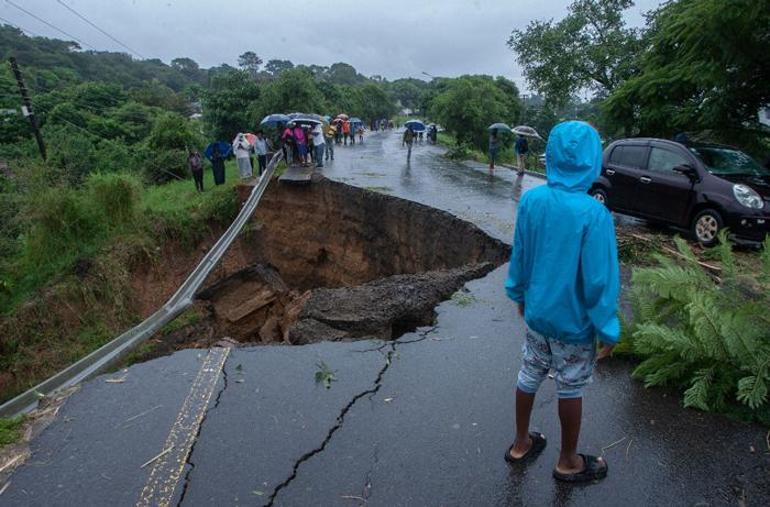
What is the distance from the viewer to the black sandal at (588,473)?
2.87 m

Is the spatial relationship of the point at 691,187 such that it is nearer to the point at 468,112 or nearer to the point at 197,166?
the point at 197,166

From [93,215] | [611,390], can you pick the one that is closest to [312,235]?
[93,215]

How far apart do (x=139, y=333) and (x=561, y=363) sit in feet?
24.5

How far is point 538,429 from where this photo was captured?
3.40 metres

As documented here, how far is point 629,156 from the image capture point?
31.4 ft

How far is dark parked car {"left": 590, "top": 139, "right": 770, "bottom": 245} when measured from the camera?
759 centimetres

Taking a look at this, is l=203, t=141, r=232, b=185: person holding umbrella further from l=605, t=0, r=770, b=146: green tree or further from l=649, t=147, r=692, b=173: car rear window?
l=649, t=147, r=692, b=173: car rear window

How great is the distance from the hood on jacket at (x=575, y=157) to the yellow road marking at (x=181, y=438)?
2.85 meters

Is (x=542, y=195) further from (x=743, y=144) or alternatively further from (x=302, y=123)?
(x=302, y=123)

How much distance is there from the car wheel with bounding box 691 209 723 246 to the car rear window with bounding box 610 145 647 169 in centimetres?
159

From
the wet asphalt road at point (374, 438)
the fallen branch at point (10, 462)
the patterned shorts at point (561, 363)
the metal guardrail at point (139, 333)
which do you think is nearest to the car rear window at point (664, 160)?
the wet asphalt road at point (374, 438)

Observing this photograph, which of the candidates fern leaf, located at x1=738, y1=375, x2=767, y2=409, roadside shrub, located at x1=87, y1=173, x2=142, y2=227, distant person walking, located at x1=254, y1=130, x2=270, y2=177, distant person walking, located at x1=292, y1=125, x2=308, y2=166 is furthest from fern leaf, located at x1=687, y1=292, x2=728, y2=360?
distant person walking, located at x1=254, y1=130, x2=270, y2=177

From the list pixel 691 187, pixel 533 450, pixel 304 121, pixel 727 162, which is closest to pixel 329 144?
pixel 304 121

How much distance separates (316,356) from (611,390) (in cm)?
257
